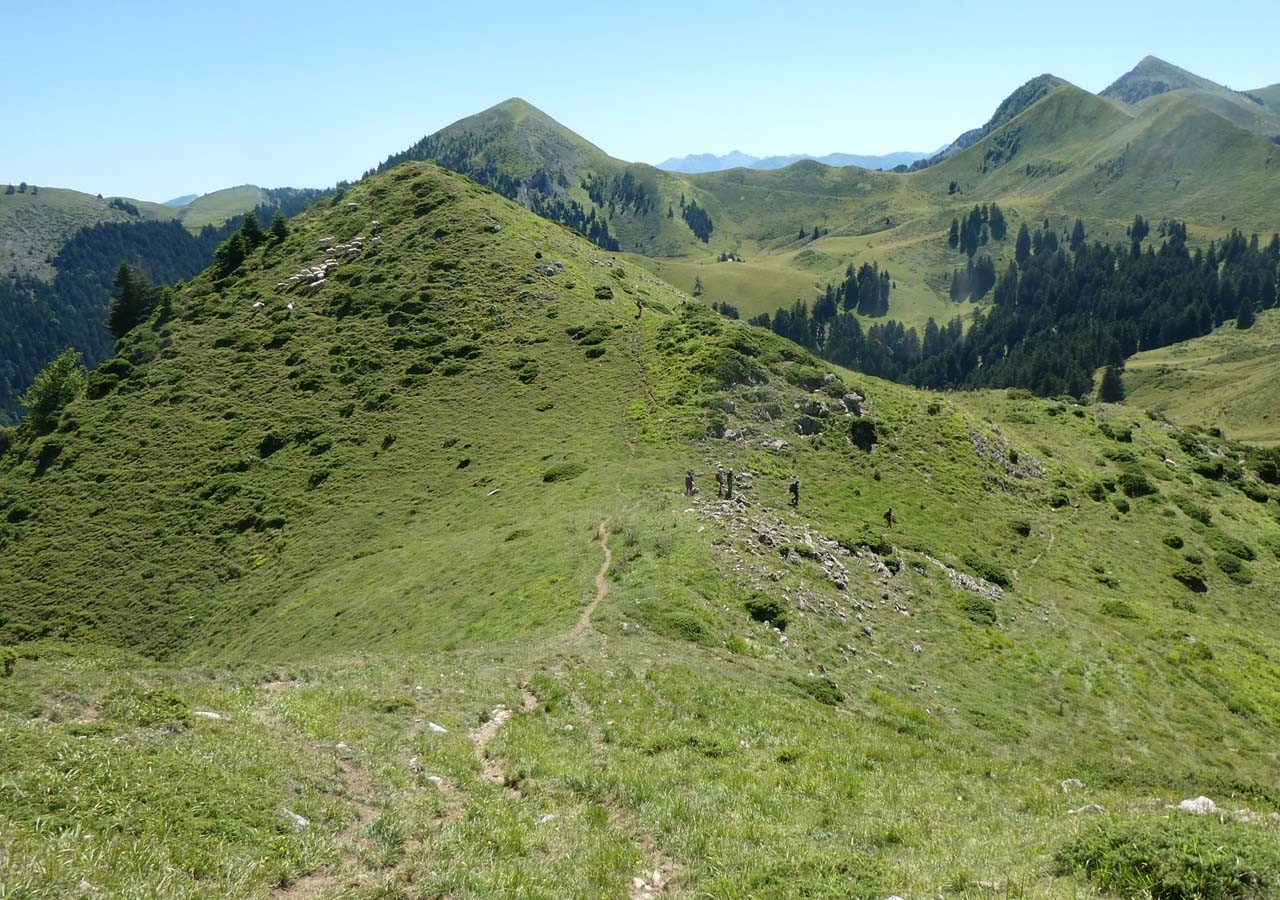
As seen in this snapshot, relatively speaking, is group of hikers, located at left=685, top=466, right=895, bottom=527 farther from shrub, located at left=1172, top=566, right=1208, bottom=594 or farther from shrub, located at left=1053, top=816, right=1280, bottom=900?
shrub, located at left=1053, top=816, right=1280, bottom=900

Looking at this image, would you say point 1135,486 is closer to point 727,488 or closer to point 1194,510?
point 1194,510

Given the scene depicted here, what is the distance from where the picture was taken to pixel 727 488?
160 ft

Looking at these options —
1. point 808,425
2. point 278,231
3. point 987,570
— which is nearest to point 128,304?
point 278,231

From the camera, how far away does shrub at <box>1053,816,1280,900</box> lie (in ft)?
30.9

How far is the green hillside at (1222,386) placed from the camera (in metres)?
136

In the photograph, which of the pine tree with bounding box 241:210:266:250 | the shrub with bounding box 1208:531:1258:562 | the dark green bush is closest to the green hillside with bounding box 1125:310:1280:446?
the shrub with bounding box 1208:531:1258:562

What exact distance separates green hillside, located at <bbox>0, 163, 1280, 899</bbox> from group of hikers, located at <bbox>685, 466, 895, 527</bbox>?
33.8 inches

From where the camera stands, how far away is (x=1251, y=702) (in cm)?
3566

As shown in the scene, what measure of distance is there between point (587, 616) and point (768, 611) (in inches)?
361

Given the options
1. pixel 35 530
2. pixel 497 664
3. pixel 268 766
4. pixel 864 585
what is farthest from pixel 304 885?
pixel 35 530

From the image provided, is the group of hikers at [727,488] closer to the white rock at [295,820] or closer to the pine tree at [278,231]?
the white rock at [295,820]

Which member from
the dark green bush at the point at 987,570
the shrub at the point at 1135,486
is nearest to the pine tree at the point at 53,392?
the dark green bush at the point at 987,570

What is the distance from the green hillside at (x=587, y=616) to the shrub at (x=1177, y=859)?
68 mm

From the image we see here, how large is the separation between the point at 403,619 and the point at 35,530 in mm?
54359
